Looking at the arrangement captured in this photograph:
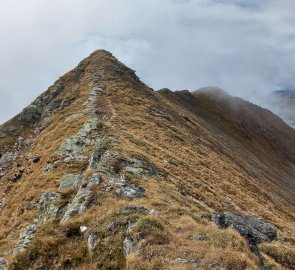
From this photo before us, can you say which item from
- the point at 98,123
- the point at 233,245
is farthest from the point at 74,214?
the point at 98,123

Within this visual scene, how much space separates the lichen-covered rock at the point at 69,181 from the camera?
30695 mm

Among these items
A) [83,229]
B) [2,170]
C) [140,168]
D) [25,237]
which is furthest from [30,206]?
[2,170]

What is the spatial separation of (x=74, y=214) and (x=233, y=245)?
1070 cm

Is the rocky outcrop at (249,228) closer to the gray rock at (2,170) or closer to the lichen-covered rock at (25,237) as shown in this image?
the lichen-covered rock at (25,237)

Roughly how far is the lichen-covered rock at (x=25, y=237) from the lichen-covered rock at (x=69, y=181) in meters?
4.29

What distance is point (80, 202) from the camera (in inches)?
992

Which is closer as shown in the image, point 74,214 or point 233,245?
point 233,245

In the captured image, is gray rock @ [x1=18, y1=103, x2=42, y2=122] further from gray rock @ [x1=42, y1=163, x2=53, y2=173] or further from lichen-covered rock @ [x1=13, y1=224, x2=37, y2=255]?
lichen-covered rock @ [x1=13, y1=224, x2=37, y2=255]

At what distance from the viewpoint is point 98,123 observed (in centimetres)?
4478

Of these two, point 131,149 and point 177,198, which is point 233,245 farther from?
point 131,149

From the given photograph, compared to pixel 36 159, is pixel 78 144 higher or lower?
higher

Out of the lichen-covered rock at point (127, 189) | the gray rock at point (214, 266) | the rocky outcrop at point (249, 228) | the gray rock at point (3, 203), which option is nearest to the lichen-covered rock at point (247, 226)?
the rocky outcrop at point (249, 228)

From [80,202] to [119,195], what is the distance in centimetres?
254

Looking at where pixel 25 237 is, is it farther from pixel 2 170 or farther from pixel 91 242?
pixel 2 170
